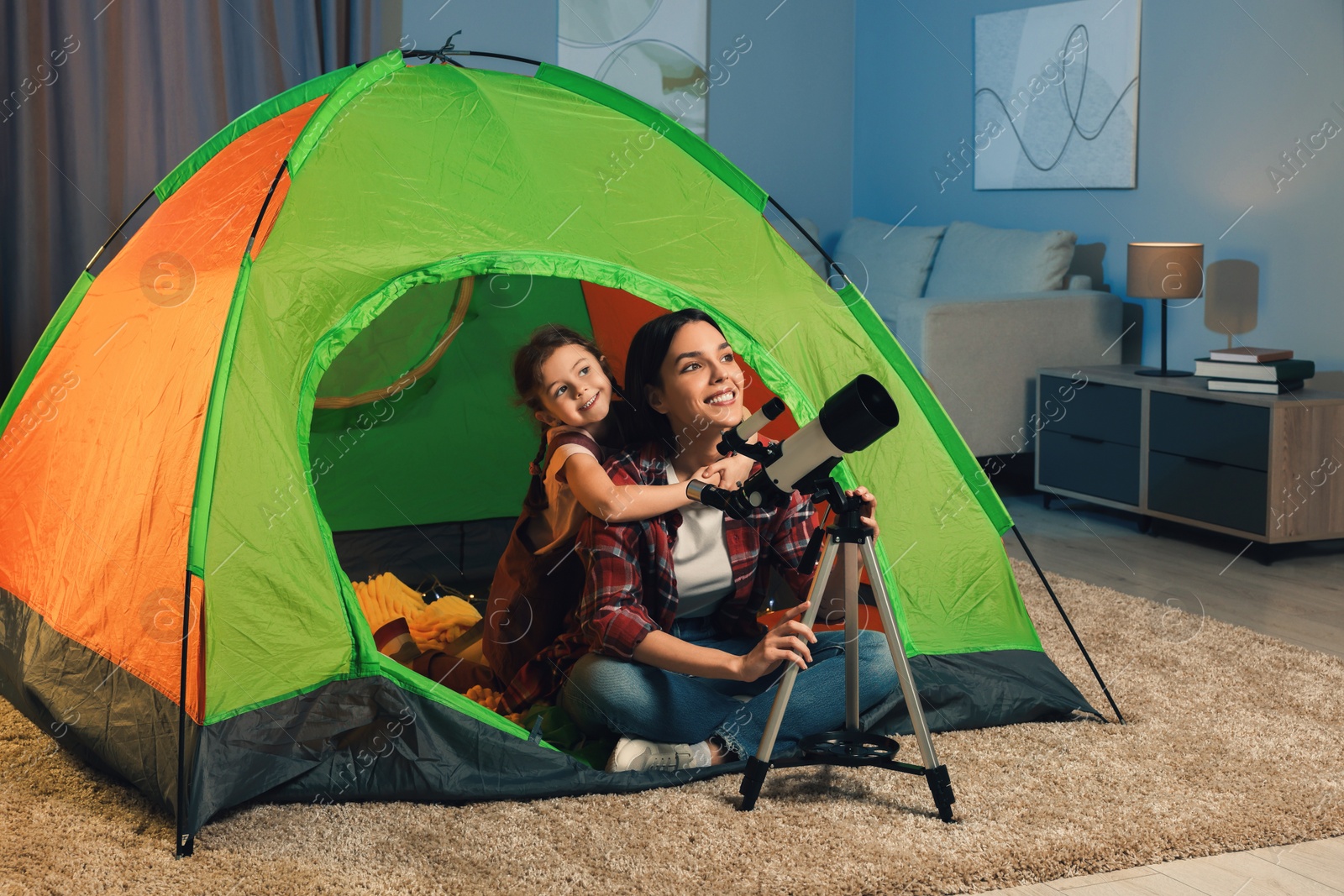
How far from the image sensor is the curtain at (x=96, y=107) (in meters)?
3.38

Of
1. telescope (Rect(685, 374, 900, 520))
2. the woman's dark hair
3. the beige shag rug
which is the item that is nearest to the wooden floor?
the beige shag rug

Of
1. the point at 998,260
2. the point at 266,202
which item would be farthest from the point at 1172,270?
the point at 266,202

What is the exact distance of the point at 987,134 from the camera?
4.52 m

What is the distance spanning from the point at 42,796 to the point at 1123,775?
57.7 inches

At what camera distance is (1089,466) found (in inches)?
138

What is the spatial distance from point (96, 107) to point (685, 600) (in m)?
2.60

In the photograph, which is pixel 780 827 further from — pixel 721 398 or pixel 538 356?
pixel 538 356

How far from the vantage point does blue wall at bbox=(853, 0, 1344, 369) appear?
322 centimetres

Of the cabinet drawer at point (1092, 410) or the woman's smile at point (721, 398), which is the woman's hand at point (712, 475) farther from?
the cabinet drawer at point (1092, 410)

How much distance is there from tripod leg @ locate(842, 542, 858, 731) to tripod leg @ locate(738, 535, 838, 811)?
0.02 meters

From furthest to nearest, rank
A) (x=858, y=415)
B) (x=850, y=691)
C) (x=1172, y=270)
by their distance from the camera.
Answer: (x=1172, y=270), (x=850, y=691), (x=858, y=415)

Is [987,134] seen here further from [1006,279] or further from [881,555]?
[881,555]

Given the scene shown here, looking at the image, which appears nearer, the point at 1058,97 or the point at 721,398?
the point at 721,398

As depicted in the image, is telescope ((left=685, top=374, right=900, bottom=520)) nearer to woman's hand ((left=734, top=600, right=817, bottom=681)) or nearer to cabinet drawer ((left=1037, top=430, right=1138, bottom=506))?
woman's hand ((left=734, top=600, right=817, bottom=681))
